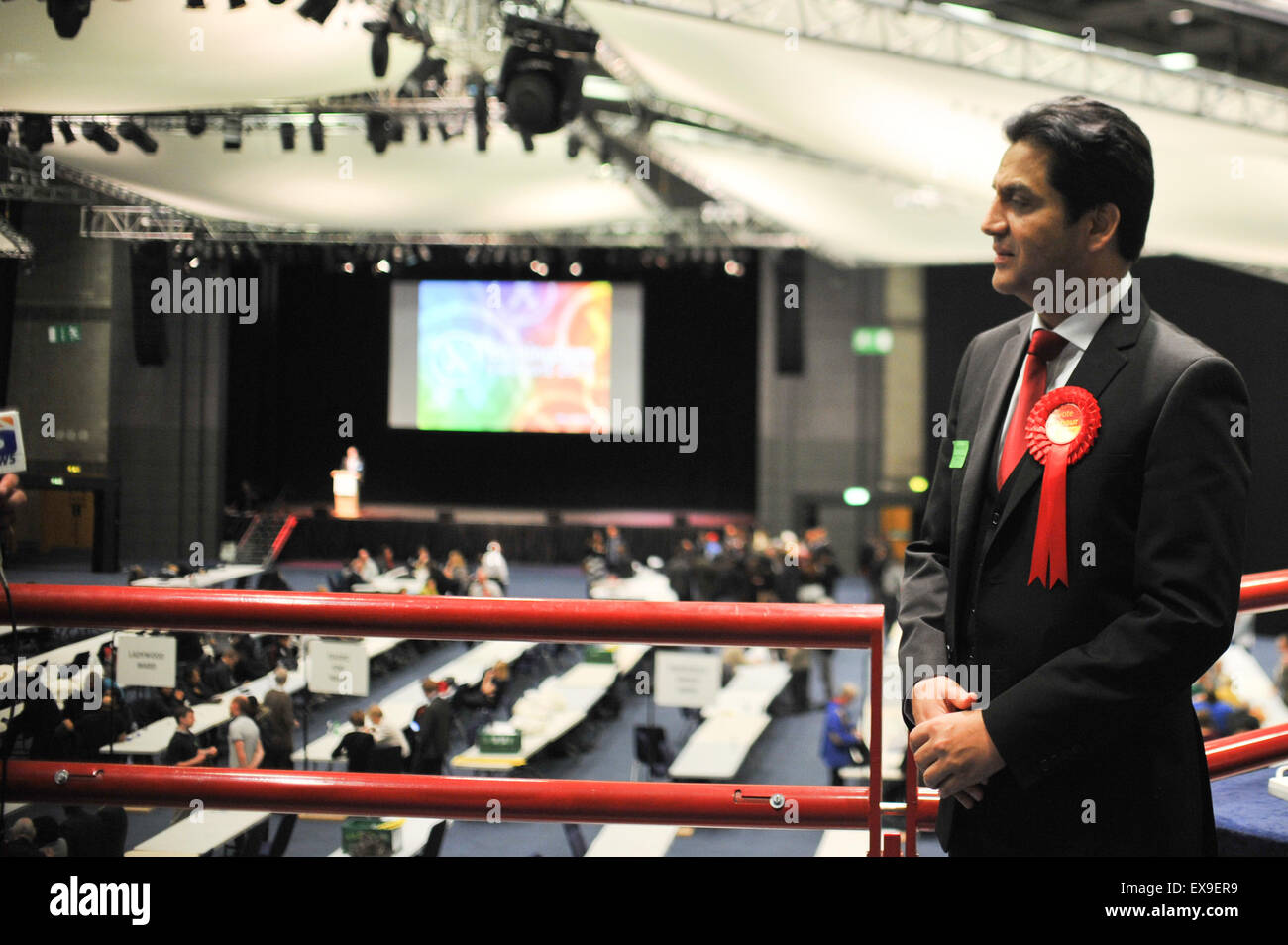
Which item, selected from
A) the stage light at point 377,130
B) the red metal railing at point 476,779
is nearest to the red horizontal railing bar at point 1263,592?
the red metal railing at point 476,779

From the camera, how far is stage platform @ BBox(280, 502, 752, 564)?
1786cm

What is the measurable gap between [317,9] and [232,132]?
140 inches

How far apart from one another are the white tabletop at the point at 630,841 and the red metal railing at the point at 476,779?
5.04ft

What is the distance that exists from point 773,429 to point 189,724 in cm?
1738

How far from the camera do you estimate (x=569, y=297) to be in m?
18.4

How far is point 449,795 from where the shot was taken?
1470 mm

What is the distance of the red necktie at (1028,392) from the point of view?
127cm

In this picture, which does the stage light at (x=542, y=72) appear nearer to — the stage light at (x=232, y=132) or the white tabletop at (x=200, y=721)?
the stage light at (x=232, y=132)

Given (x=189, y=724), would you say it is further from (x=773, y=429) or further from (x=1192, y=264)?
(x=773, y=429)

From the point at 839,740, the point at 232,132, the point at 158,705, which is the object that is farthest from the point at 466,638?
the point at 232,132

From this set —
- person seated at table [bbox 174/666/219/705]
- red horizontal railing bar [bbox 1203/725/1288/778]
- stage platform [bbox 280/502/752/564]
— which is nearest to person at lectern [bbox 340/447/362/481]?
stage platform [bbox 280/502/752/564]

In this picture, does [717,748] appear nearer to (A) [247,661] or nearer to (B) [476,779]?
(A) [247,661]

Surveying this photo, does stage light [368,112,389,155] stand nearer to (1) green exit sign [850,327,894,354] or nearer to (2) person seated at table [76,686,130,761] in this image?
(2) person seated at table [76,686,130,761]
